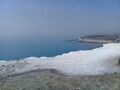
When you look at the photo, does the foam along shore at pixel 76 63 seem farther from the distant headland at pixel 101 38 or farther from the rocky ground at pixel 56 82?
Result: the rocky ground at pixel 56 82

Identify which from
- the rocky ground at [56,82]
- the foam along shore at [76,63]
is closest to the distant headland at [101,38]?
the foam along shore at [76,63]

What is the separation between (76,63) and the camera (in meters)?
6.75

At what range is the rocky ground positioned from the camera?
478 centimetres

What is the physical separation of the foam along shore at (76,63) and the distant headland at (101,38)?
0.45 m

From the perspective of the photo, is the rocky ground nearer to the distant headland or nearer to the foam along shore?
the foam along shore

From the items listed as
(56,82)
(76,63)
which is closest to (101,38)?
(76,63)

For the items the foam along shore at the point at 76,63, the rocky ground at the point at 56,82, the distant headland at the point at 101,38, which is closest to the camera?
the rocky ground at the point at 56,82

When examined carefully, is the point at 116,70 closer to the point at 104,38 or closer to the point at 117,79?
the point at 117,79

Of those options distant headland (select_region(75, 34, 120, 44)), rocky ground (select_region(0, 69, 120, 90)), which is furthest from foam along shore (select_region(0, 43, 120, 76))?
rocky ground (select_region(0, 69, 120, 90))

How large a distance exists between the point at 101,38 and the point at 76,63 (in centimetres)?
184

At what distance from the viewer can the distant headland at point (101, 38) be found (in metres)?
8.03

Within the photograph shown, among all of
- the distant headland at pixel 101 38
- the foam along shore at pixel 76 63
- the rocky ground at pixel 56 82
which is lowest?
the rocky ground at pixel 56 82

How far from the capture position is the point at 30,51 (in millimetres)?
7504

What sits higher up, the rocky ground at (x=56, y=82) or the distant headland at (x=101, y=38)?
the distant headland at (x=101, y=38)
